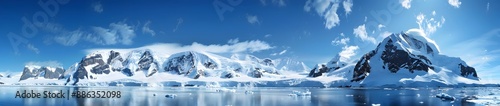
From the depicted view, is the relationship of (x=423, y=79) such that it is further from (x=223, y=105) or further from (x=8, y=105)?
(x=8, y=105)

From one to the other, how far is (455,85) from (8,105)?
184 metres

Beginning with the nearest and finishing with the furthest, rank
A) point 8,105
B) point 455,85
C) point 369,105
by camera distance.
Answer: point 8,105
point 369,105
point 455,85

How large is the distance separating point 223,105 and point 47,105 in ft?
77.9

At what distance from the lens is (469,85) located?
195875 mm

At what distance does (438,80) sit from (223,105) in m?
162

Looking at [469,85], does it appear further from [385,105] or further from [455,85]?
[385,105]

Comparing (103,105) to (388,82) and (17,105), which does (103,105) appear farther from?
(388,82)

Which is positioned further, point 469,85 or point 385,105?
point 469,85

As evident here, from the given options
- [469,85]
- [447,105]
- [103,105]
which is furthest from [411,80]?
[103,105]

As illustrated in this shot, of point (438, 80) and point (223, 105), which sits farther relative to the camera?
point (438, 80)

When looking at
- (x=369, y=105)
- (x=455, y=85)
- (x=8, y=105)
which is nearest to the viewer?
(x=8, y=105)

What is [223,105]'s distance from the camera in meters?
60.2

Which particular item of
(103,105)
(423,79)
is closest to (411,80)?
(423,79)

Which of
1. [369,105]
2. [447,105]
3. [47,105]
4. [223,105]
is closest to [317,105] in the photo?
[369,105]
